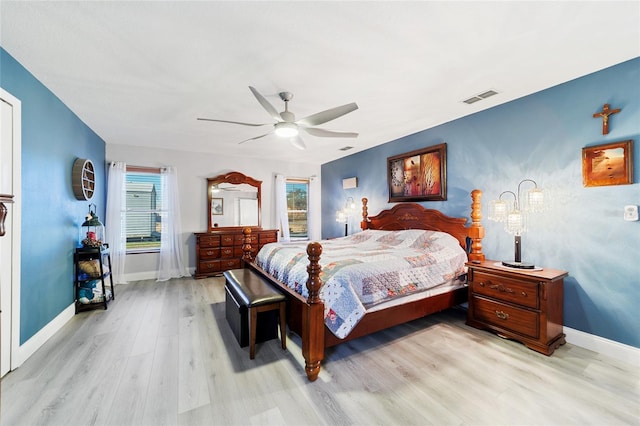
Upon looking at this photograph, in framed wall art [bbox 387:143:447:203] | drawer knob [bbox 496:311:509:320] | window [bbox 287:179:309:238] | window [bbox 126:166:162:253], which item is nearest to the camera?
drawer knob [bbox 496:311:509:320]

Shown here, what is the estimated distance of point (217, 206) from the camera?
585cm

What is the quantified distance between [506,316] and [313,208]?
15.7 feet

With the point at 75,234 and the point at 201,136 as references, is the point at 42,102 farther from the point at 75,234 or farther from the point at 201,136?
the point at 201,136

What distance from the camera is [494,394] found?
1951mm

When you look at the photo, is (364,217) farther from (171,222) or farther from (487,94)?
(171,222)

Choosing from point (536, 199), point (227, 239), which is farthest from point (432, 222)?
point (227, 239)

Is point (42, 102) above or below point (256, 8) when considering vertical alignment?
below

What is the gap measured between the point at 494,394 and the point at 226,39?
3.23 m

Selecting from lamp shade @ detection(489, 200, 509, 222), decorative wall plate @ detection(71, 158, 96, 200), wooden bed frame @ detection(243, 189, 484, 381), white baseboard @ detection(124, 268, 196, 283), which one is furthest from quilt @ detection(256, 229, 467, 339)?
white baseboard @ detection(124, 268, 196, 283)

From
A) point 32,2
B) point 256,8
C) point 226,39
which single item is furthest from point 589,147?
point 32,2

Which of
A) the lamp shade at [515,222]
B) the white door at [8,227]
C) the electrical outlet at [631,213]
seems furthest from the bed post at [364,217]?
the white door at [8,227]

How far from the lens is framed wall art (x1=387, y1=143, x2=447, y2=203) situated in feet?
13.1

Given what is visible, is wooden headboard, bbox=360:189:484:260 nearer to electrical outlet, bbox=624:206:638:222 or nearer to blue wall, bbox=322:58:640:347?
blue wall, bbox=322:58:640:347

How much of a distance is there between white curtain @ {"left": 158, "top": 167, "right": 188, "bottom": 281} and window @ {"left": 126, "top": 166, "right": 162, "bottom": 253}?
0.15m
